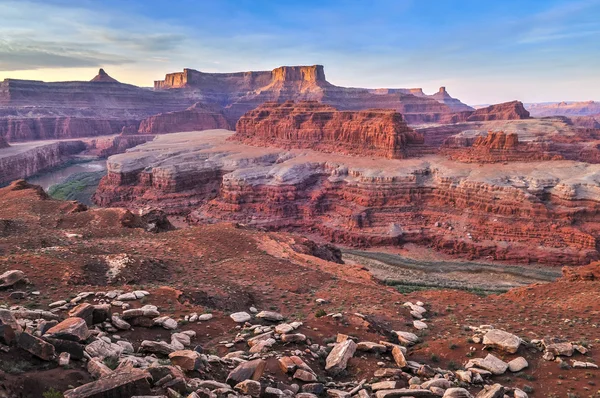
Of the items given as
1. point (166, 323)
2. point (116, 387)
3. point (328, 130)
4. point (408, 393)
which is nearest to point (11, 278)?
point (166, 323)

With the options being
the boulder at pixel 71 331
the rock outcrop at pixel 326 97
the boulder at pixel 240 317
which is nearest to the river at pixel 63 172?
the rock outcrop at pixel 326 97

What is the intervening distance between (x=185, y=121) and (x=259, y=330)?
14707 centimetres

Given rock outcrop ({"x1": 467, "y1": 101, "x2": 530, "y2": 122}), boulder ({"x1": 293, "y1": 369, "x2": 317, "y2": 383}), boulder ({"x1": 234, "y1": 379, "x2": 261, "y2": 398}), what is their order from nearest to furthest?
boulder ({"x1": 234, "y1": 379, "x2": 261, "y2": 398}) → boulder ({"x1": 293, "y1": 369, "x2": 317, "y2": 383}) → rock outcrop ({"x1": 467, "y1": 101, "x2": 530, "y2": 122})

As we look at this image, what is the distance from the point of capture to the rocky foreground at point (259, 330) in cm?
842

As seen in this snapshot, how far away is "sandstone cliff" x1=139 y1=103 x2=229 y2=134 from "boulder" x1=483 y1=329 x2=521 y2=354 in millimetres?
143349

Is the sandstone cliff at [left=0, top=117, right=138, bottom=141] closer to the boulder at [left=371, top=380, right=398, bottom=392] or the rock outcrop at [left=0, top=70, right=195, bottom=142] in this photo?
the rock outcrop at [left=0, top=70, right=195, bottom=142]

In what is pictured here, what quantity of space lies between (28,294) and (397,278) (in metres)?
31.1

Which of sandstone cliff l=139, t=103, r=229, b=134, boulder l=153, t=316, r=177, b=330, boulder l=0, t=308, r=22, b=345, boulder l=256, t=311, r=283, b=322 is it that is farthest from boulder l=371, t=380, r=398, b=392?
sandstone cliff l=139, t=103, r=229, b=134

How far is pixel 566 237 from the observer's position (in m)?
42.2

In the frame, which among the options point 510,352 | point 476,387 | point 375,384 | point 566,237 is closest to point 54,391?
point 375,384

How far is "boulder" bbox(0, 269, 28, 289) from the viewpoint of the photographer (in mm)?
14758

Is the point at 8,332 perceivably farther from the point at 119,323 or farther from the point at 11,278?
the point at 11,278

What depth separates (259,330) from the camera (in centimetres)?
1305

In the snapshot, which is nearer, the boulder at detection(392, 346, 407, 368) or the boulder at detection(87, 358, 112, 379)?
the boulder at detection(87, 358, 112, 379)
